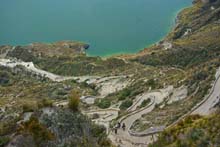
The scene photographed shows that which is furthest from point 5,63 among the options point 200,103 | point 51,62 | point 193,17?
point 200,103

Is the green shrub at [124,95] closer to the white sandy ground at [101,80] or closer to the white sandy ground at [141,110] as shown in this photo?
the white sandy ground at [141,110]

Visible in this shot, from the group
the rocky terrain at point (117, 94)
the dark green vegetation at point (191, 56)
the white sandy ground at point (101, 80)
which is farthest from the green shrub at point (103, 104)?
the dark green vegetation at point (191, 56)

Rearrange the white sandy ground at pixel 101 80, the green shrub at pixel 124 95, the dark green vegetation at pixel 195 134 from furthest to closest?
1. the white sandy ground at pixel 101 80
2. the green shrub at pixel 124 95
3. the dark green vegetation at pixel 195 134

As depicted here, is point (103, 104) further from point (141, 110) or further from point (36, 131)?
point (36, 131)

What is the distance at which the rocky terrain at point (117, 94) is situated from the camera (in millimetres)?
17156

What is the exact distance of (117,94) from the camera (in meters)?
40.4

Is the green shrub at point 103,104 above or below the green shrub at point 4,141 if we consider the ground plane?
above

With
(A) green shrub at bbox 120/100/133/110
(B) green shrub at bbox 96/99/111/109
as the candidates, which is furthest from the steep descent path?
(B) green shrub at bbox 96/99/111/109

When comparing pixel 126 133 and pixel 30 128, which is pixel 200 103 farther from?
pixel 30 128

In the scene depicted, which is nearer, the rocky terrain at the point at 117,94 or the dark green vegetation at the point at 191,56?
the rocky terrain at the point at 117,94


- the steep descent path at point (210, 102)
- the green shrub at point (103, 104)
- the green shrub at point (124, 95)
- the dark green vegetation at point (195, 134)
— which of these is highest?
the green shrub at point (124, 95)

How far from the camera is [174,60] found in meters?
57.6

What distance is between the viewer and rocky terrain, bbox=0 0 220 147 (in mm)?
17156

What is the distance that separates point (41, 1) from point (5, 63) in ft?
143
